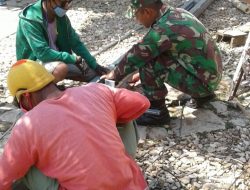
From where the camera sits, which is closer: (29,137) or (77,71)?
(29,137)

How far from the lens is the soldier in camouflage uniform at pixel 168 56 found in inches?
155

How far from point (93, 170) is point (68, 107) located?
1.25 feet

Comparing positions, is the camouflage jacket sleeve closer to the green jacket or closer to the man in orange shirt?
the green jacket

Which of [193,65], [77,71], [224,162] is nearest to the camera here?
[224,162]

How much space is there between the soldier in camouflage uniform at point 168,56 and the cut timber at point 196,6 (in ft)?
12.9

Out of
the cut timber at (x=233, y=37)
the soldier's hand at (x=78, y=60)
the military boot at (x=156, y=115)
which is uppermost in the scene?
the soldier's hand at (x=78, y=60)

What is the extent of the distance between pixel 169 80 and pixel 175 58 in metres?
0.24

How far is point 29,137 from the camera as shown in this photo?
8.01ft

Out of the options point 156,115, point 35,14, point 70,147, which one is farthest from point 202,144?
point 35,14

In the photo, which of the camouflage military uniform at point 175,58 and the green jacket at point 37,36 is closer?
the camouflage military uniform at point 175,58

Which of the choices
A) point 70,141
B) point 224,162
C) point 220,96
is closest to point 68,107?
point 70,141

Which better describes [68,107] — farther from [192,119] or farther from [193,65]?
[192,119]

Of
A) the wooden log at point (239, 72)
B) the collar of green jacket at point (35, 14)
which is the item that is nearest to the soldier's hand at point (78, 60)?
the collar of green jacket at point (35, 14)

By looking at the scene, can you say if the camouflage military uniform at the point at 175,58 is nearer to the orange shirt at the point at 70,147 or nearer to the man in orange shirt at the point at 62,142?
the man in orange shirt at the point at 62,142
